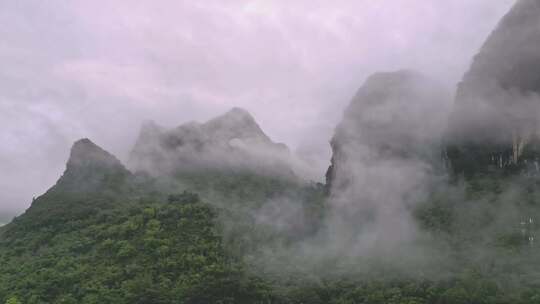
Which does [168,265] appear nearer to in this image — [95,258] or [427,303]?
[95,258]

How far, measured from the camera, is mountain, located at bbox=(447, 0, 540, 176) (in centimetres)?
5806

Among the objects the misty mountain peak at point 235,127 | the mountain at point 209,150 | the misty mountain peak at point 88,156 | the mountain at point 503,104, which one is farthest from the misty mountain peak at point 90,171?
the mountain at point 503,104

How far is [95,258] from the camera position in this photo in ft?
158

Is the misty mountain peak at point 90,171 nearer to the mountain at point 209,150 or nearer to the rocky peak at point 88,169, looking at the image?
the rocky peak at point 88,169

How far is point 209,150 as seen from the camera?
83562mm

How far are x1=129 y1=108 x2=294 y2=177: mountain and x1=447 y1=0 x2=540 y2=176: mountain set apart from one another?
30146 mm

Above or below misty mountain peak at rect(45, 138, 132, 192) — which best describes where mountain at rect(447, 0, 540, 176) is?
above

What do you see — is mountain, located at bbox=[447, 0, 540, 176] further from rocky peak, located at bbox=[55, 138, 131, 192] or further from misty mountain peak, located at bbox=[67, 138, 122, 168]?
misty mountain peak, located at bbox=[67, 138, 122, 168]

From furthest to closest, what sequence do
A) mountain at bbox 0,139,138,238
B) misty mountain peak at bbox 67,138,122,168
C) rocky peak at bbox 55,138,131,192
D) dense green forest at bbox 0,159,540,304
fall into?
misty mountain peak at bbox 67,138,122,168
rocky peak at bbox 55,138,131,192
mountain at bbox 0,139,138,238
dense green forest at bbox 0,159,540,304

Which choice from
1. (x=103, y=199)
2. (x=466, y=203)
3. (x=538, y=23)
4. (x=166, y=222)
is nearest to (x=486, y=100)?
(x=538, y=23)

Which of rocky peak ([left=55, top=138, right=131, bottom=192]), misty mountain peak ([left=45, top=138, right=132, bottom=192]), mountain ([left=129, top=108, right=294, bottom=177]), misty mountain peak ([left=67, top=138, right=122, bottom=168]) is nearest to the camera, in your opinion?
misty mountain peak ([left=45, top=138, right=132, bottom=192])

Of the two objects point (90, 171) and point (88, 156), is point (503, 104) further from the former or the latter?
point (88, 156)

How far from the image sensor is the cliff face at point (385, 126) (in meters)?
79.8

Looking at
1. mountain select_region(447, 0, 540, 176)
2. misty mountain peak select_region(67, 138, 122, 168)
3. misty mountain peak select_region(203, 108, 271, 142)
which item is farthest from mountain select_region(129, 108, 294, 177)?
mountain select_region(447, 0, 540, 176)
